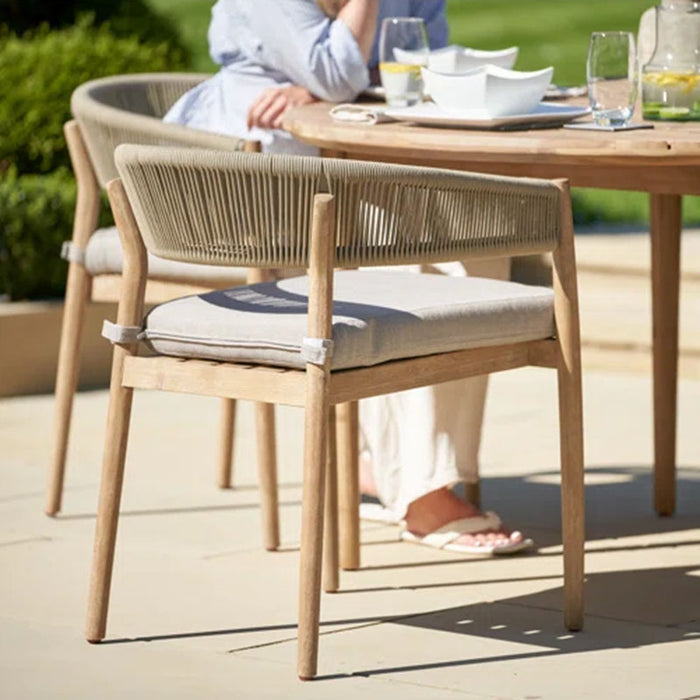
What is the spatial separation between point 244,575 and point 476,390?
710 mm

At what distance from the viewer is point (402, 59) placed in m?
4.20

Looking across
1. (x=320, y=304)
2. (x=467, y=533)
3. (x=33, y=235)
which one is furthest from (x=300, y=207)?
(x=33, y=235)

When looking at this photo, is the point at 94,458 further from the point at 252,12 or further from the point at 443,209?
the point at 443,209

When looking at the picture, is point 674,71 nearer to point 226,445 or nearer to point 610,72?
point 610,72

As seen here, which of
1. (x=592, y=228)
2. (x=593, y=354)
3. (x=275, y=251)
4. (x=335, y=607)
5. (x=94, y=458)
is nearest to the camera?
(x=275, y=251)

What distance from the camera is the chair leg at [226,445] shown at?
4.79 metres

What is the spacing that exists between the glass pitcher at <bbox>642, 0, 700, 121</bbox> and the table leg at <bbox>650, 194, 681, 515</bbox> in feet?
2.01

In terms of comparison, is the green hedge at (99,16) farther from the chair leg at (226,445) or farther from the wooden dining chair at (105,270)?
the chair leg at (226,445)

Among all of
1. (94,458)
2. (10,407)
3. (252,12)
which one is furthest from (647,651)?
(10,407)

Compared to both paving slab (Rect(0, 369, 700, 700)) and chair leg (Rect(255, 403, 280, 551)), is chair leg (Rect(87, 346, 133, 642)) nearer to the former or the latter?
paving slab (Rect(0, 369, 700, 700))

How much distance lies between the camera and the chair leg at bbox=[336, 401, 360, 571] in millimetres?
3939

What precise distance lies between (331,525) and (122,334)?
2.23 feet

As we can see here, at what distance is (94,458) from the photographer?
5180mm

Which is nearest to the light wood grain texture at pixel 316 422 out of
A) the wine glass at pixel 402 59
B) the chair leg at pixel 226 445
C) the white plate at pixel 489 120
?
the white plate at pixel 489 120
